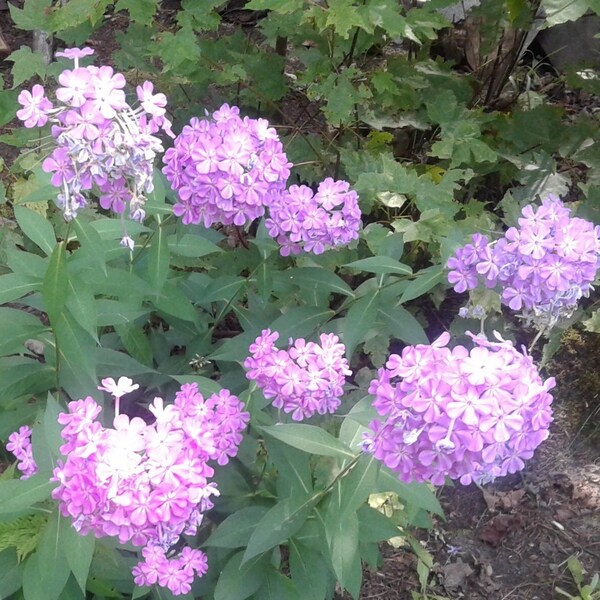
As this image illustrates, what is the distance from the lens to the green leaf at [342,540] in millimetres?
1744

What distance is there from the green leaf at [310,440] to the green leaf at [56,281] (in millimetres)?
578

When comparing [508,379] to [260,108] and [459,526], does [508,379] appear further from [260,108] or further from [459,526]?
[260,108]

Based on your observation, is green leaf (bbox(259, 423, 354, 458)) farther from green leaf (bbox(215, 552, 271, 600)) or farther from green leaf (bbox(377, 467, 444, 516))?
green leaf (bbox(215, 552, 271, 600))

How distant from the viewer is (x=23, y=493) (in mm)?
1644

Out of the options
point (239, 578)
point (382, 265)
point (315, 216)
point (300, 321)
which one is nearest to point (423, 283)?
point (382, 265)

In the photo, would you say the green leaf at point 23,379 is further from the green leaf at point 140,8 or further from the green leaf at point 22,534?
the green leaf at point 140,8

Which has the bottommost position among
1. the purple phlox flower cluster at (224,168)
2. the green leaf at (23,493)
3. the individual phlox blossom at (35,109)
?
the green leaf at (23,493)

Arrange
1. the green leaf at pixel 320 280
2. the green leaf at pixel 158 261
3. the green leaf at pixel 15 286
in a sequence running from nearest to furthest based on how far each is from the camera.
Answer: the green leaf at pixel 15 286, the green leaf at pixel 158 261, the green leaf at pixel 320 280

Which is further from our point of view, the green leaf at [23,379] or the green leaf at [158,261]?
the green leaf at [23,379]

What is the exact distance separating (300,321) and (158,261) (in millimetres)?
523

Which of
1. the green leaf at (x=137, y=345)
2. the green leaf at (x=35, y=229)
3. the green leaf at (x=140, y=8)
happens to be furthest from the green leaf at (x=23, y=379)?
the green leaf at (x=140, y=8)

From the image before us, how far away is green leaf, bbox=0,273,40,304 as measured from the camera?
6.30ft

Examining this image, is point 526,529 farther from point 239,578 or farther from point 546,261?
point 546,261

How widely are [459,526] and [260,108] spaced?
6.62ft
